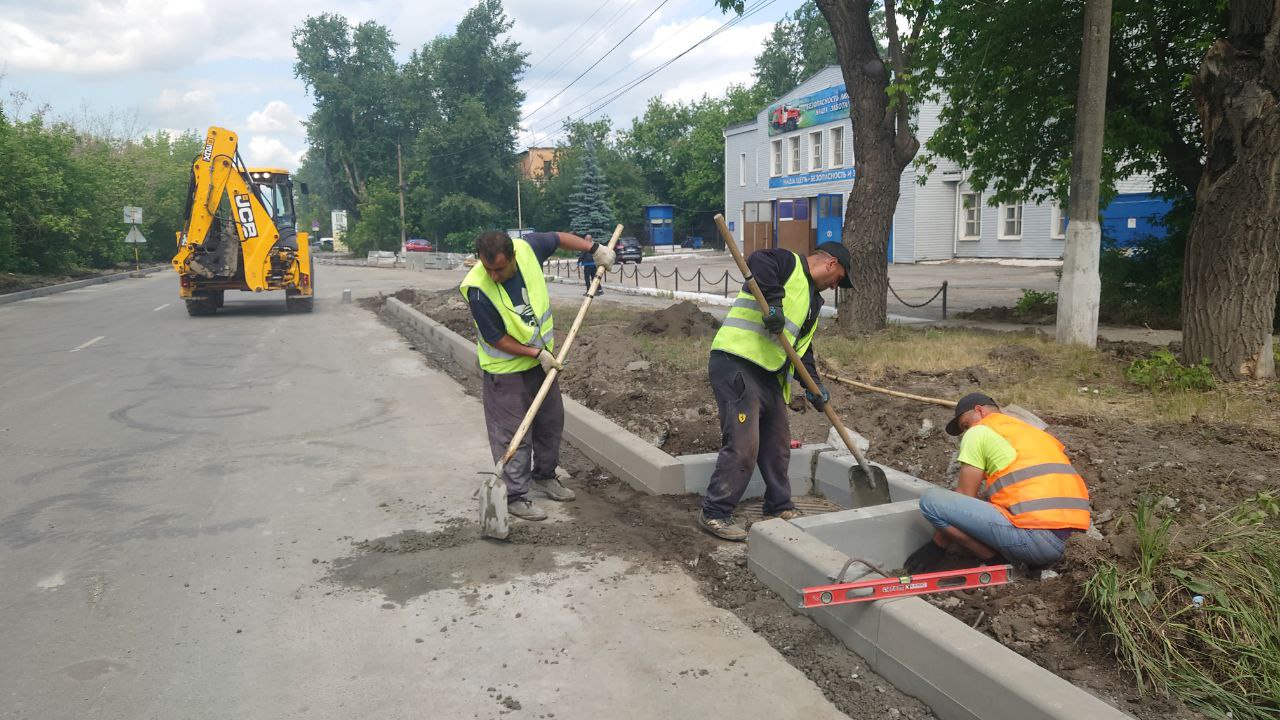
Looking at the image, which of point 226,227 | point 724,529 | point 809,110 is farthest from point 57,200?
point 724,529

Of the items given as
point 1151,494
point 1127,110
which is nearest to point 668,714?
point 1151,494

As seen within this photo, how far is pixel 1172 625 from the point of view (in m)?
3.13

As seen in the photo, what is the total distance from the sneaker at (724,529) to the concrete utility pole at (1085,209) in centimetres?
619

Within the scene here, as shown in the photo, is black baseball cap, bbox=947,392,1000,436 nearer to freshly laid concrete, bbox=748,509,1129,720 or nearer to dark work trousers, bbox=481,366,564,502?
freshly laid concrete, bbox=748,509,1129,720

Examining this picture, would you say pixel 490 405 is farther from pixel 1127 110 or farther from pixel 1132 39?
pixel 1132 39

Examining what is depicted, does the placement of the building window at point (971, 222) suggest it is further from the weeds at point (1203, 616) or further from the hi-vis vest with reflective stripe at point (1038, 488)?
the weeds at point (1203, 616)

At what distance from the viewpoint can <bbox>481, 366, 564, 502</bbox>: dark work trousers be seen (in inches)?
216

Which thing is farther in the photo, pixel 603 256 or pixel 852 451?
pixel 603 256

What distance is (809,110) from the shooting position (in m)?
38.4

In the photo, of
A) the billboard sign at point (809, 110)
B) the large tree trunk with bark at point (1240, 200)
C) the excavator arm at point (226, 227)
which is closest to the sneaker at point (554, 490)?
the large tree trunk with bark at point (1240, 200)

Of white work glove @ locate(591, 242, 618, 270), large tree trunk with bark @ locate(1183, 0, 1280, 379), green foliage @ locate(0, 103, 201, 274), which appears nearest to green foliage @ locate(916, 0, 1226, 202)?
large tree trunk with bark @ locate(1183, 0, 1280, 379)

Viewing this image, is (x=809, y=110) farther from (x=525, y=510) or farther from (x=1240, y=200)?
(x=525, y=510)

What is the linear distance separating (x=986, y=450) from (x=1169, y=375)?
14.0 feet

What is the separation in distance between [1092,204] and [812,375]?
6.01m
